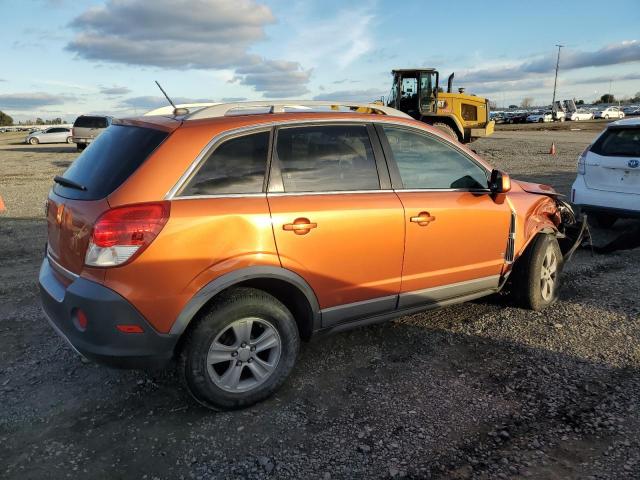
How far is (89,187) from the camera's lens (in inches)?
118

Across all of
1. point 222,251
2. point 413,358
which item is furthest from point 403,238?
point 222,251

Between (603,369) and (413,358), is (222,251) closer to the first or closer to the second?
(413,358)

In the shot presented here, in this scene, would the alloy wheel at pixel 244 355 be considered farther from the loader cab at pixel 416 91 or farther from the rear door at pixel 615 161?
the loader cab at pixel 416 91

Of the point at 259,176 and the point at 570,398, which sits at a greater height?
the point at 259,176

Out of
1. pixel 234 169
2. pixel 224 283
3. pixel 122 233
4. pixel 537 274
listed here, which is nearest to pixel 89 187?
pixel 122 233

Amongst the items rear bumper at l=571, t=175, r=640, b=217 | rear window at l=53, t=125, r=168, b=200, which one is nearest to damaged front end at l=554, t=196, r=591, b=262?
rear bumper at l=571, t=175, r=640, b=217

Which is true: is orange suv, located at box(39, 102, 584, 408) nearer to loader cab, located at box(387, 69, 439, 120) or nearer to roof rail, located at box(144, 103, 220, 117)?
roof rail, located at box(144, 103, 220, 117)

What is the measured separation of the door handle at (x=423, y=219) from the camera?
3.62m

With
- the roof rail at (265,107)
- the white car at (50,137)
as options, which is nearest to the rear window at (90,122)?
the white car at (50,137)

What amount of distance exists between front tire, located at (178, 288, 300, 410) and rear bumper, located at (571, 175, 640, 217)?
5.44 meters

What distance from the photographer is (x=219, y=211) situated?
114 inches

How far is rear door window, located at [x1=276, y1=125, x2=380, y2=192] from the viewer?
326 centimetres

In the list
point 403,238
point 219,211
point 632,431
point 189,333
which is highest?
point 219,211

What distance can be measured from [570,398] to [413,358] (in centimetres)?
106
